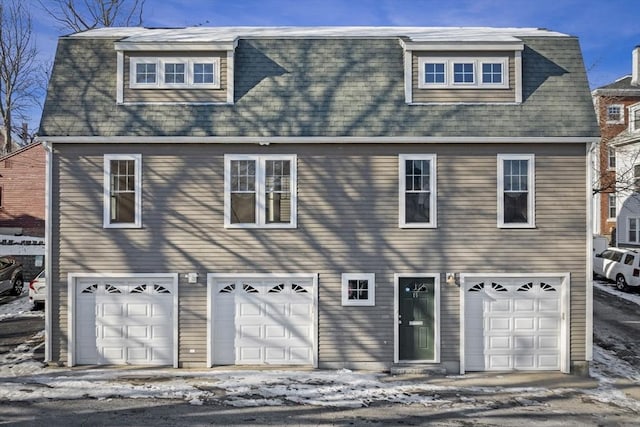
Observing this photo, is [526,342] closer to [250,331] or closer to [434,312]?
[434,312]

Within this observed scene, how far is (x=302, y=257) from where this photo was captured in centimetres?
1148

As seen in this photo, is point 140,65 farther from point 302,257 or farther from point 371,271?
point 371,271

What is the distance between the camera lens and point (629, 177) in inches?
1094

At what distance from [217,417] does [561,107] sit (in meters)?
10.2

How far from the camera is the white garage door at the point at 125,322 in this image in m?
11.5

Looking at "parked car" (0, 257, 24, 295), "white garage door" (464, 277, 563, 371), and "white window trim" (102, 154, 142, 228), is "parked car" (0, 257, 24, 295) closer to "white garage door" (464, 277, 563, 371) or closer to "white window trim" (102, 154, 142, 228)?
"white window trim" (102, 154, 142, 228)

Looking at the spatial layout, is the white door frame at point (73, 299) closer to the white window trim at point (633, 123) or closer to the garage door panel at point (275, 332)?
the garage door panel at point (275, 332)

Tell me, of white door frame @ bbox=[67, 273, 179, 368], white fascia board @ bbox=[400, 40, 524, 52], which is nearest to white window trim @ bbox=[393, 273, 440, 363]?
white door frame @ bbox=[67, 273, 179, 368]

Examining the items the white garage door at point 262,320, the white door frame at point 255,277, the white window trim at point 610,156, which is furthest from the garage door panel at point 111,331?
the white window trim at point 610,156

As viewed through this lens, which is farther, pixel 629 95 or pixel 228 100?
pixel 629 95

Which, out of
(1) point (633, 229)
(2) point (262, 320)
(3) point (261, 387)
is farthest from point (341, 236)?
(1) point (633, 229)

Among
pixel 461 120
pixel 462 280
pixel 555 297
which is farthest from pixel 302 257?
pixel 555 297

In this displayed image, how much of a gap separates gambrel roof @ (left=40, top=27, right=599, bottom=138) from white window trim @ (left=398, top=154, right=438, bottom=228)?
0.56 m

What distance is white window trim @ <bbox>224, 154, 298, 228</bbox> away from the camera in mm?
11477
